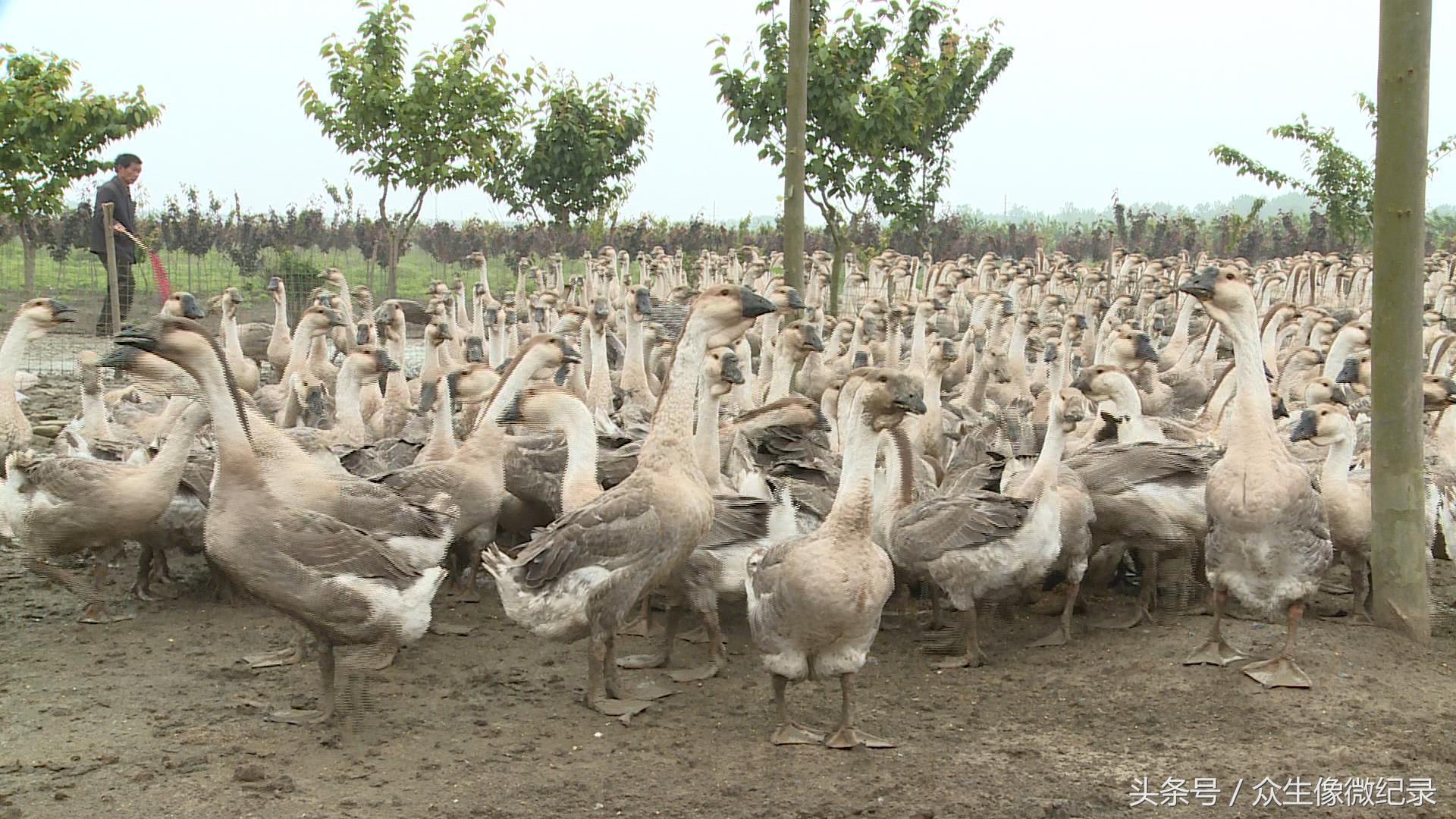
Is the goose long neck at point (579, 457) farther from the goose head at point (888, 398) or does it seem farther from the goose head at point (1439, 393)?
the goose head at point (1439, 393)

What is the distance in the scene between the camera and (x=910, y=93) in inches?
759

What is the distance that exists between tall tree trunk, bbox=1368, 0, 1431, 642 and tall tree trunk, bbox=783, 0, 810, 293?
546 cm

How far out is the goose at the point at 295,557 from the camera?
582cm

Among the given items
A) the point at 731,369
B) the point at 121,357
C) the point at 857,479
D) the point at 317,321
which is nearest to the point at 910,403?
the point at 857,479

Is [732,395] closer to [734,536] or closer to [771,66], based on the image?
[734,536]

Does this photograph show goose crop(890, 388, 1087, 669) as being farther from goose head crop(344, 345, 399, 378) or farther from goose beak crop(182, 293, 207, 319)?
goose beak crop(182, 293, 207, 319)

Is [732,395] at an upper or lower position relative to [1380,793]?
upper

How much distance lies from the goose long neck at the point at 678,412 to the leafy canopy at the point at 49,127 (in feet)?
46.6

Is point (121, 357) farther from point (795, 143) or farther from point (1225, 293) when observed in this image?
point (795, 143)

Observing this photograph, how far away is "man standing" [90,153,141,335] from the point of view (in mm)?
16734

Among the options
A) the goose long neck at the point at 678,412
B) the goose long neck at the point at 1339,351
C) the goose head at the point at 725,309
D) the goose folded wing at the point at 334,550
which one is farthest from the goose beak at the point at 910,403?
the goose long neck at the point at 1339,351

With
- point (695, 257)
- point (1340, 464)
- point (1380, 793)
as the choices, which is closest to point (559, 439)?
point (1340, 464)

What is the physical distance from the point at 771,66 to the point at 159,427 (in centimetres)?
1028

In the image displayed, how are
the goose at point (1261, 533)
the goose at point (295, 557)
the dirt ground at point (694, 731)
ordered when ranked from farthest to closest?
the goose at point (1261, 533)
the goose at point (295, 557)
the dirt ground at point (694, 731)
